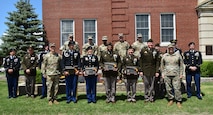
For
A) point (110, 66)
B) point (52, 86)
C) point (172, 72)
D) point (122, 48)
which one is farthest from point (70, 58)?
point (172, 72)

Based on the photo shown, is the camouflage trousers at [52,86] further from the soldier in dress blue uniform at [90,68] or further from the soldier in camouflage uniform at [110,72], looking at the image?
the soldier in camouflage uniform at [110,72]

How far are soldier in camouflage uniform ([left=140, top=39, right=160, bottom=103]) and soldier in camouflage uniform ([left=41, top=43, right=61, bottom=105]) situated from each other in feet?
9.93

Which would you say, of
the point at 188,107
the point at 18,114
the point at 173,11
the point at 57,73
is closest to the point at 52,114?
the point at 18,114

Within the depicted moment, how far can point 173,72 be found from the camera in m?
8.96

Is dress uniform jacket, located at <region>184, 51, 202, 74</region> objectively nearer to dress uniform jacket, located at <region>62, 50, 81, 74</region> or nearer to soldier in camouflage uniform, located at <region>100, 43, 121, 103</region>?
soldier in camouflage uniform, located at <region>100, 43, 121, 103</region>

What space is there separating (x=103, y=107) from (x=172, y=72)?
2.65 meters

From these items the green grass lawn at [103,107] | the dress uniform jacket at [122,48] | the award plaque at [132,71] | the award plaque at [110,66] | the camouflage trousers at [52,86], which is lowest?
the green grass lawn at [103,107]

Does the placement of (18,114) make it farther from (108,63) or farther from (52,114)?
(108,63)

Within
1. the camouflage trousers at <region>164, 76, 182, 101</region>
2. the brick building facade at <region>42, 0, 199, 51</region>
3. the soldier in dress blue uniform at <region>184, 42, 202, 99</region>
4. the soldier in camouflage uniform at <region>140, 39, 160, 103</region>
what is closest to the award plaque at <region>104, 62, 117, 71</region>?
the soldier in camouflage uniform at <region>140, 39, 160, 103</region>

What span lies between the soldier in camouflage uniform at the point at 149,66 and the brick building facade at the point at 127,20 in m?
9.03

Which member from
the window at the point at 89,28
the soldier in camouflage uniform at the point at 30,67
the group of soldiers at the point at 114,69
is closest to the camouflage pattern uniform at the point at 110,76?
the group of soldiers at the point at 114,69

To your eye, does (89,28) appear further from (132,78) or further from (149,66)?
(149,66)

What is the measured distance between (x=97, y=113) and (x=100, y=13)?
37.6ft

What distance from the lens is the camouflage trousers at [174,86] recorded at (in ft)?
29.5
